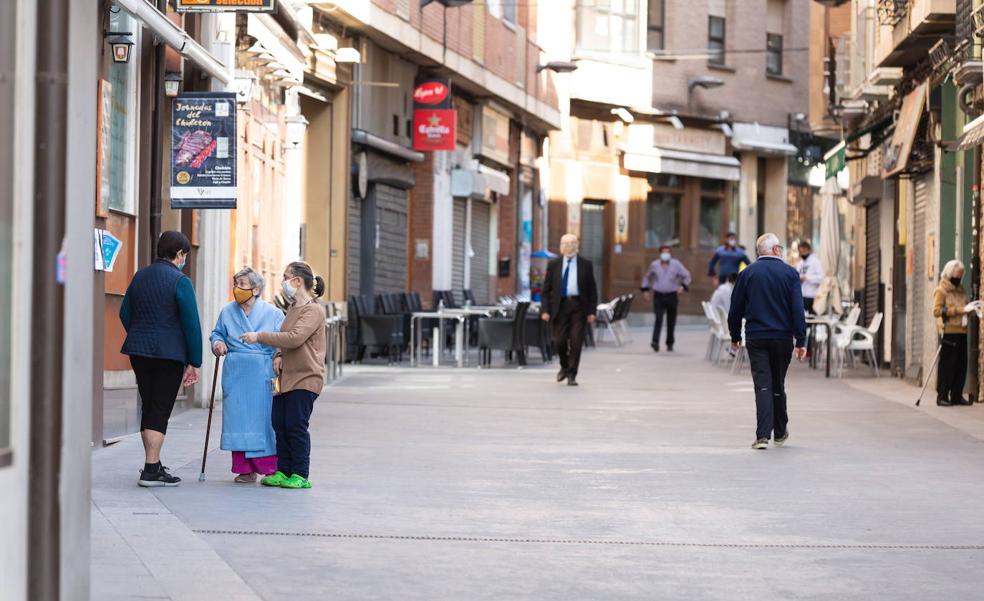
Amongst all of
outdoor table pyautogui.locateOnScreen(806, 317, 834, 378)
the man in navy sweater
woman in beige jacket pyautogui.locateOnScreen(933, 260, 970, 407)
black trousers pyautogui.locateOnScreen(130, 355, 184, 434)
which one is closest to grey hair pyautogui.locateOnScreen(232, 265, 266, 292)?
black trousers pyautogui.locateOnScreen(130, 355, 184, 434)

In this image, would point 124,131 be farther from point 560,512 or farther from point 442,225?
point 442,225

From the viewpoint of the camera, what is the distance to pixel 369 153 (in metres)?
29.6

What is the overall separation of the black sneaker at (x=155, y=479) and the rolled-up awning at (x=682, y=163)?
123 ft

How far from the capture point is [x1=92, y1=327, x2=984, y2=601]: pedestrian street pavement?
26.9ft

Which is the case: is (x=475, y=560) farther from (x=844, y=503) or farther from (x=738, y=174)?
(x=738, y=174)

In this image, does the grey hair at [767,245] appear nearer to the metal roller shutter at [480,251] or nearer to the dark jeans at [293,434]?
the dark jeans at [293,434]

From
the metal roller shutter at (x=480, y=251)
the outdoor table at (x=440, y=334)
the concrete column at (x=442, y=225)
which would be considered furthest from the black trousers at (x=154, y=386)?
the metal roller shutter at (x=480, y=251)

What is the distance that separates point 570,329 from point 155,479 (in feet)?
39.5

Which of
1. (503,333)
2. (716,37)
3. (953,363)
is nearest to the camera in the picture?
(953,363)

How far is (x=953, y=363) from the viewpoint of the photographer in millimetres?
20422

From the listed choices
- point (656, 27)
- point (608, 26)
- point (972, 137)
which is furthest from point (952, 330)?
point (656, 27)

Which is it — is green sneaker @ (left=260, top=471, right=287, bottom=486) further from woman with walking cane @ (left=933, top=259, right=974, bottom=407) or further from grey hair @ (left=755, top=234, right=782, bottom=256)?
woman with walking cane @ (left=933, top=259, right=974, bottom=407)

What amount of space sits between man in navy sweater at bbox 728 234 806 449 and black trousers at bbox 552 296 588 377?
7278 millimetres

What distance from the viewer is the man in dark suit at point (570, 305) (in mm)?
23062
